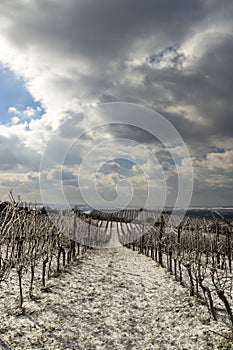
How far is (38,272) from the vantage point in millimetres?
11891

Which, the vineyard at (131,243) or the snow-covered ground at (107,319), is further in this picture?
the vineyard at (131,243)

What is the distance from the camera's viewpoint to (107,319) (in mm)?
6980

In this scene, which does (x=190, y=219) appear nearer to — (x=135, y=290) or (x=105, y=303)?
(x=135, y=290)

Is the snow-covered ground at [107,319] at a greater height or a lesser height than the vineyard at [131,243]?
lesser

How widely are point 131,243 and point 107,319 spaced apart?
75.1 feet

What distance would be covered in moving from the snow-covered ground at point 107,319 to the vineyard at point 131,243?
420mm

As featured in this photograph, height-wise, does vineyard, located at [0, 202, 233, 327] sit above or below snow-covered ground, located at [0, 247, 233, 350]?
above

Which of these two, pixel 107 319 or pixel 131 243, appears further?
pixel 131 243

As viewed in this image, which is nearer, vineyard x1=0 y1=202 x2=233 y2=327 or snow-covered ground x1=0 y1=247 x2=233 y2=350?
snow-covered ground x1=0 y1=247 x2=233 y2=350

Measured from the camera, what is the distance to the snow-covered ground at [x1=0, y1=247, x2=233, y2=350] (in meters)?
5.68

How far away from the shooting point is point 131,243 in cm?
2956

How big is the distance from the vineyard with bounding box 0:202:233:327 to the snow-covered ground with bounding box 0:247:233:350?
420 millimetres

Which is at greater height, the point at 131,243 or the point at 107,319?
the point at 107,319

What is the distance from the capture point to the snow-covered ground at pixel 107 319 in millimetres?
5676
